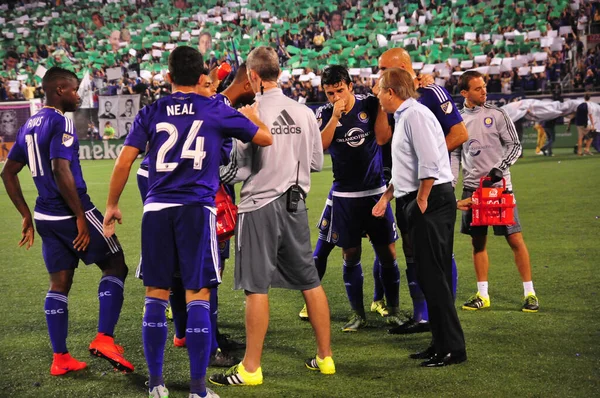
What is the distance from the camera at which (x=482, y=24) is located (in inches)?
1281

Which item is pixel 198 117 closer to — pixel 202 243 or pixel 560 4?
pixel 202 243

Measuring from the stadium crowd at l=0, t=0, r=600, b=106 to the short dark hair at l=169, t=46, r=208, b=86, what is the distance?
1912 centimetres

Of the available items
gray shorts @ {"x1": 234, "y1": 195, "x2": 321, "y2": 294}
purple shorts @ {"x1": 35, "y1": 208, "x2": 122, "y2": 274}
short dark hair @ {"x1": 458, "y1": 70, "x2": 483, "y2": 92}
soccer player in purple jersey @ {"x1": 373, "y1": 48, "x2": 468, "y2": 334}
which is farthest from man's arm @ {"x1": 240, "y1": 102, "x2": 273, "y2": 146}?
short dark hair @ {"x1": 458, "y1": 70, "x2": 483, "y2": 92}

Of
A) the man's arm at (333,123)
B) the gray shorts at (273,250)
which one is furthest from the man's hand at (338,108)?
the gray shorts at (273,250)

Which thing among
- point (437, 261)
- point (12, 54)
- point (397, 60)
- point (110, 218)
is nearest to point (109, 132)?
point (12, 54)

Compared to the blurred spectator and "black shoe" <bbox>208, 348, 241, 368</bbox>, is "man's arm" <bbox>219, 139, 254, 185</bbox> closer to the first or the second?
"black shoe" <bbox>208, 348, 241, 368</bbox>

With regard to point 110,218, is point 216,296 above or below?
below

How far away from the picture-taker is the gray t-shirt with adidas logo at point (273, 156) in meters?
4.87

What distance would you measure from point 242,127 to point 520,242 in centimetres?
336

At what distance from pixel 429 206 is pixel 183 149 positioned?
1.71m

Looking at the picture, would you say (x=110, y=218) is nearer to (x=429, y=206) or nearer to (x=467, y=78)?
(x=429, y=206)

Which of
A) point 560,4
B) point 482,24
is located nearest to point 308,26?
point 482,24

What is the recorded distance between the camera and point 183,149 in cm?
438

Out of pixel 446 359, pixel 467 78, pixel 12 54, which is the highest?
pixel 12 54
